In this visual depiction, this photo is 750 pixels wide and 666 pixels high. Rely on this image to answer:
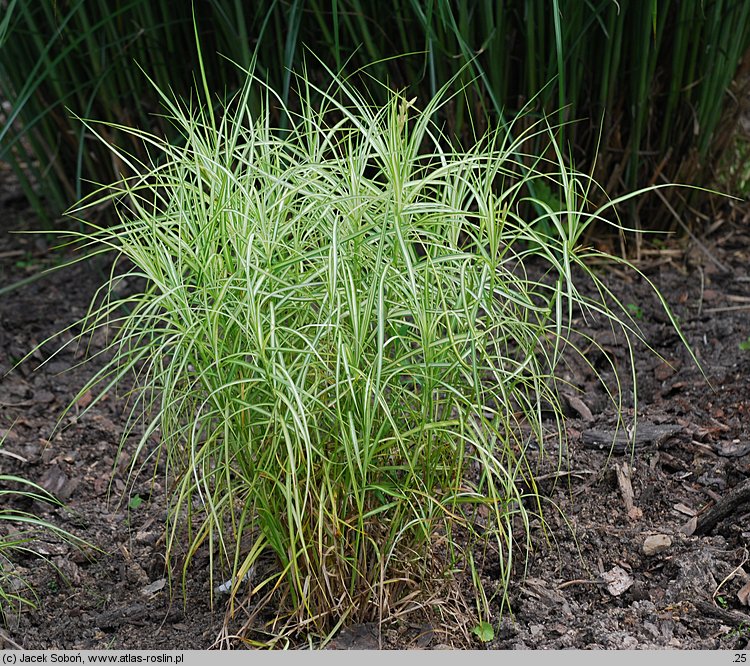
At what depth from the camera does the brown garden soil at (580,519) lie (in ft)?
5.37

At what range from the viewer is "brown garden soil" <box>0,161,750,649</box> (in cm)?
164

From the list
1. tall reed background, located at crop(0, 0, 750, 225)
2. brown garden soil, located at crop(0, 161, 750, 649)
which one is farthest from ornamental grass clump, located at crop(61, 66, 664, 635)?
tall reed background, located at crop(0, 0, 750, 225)

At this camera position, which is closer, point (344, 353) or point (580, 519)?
point (344, 353)

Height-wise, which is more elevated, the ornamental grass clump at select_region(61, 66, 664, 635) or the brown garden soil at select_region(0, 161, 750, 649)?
the ornamental grass clump at select_region(61, 66, 664, 635)

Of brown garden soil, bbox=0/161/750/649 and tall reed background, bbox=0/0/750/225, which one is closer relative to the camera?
brown garden soil, bbox=0/161/750/649

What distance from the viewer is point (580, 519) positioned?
189 cm

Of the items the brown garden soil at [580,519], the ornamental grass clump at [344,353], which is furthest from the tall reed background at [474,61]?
the ornamental grass clump at [344,353]

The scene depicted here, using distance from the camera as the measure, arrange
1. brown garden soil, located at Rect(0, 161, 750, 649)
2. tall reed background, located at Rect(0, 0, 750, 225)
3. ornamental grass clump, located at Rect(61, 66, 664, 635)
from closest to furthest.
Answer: ornamental grass clump, located at Rect(61, 66, 664, 635) < brown garden soil, located at Rect(0, 161, 750, 649) < tall reed background, located at Rect(0, 0, 750, 225)

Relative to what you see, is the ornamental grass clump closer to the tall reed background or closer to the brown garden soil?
the brown garden soil

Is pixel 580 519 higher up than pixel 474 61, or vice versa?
pixel 474 61

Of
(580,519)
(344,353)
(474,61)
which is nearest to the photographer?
(344,353)

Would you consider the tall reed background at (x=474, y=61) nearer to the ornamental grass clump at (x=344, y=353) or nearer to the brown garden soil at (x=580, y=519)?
the brown garden soil at (x=580, y=519)

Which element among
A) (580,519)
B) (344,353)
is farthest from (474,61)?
(344,353)

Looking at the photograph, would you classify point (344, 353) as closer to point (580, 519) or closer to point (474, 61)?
point (580, 519)
